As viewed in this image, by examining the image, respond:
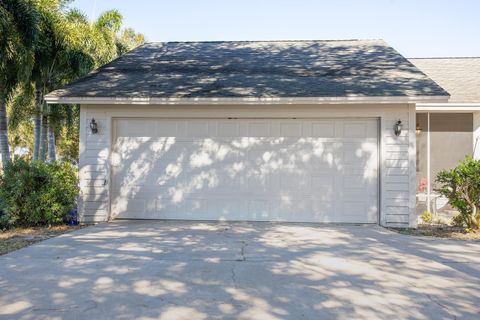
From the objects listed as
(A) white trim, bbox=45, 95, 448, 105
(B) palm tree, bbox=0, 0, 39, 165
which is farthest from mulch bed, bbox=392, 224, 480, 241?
(B) palm tree, bbox=0, 0, 39, 165

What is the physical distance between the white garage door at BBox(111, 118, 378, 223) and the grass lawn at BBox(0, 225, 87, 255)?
1.29 m

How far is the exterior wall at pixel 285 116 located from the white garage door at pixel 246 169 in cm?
17

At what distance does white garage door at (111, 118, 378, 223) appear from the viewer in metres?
8.23

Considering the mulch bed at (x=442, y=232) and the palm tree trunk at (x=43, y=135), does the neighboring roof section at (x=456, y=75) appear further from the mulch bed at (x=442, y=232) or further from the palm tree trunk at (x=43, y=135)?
the palm tree trunk at (x=43, y=135)

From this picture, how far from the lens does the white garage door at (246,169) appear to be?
324 inches

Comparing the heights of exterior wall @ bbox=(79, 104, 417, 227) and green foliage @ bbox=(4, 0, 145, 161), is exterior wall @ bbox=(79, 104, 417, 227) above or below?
below

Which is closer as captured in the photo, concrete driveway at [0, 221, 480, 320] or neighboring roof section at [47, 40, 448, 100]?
concrete driveway at [0, 221, 480, 320]

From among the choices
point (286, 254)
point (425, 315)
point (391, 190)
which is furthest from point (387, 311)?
point (391, 190)

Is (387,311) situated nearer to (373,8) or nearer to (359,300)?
(359,300)

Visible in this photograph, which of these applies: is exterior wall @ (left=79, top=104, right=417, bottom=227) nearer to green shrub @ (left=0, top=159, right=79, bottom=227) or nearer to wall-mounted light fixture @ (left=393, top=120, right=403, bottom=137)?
wall-mounted light fixture @ (left=393, top=120, right=403, bottom=137)

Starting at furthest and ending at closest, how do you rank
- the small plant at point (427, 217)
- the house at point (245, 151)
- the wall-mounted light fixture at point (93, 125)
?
the small plant at point (427, 217) < the wall-mounted light fixture at point (93, 125) < the house at point (245, 151)

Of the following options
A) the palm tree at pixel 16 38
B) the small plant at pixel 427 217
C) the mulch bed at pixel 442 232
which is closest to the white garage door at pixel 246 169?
the mulch bed at pixel 442 232

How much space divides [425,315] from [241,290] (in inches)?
63.0

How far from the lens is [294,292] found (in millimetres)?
Result: 3770
